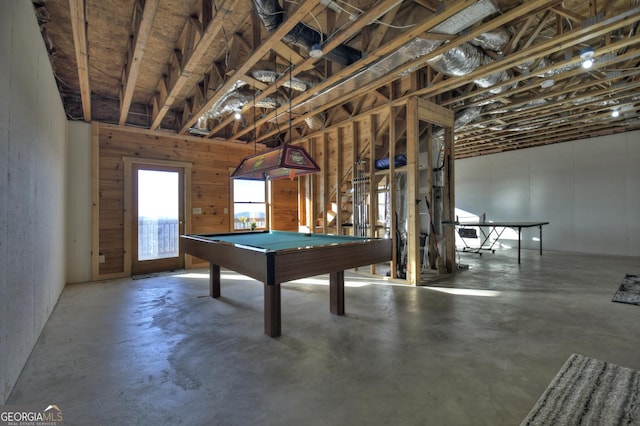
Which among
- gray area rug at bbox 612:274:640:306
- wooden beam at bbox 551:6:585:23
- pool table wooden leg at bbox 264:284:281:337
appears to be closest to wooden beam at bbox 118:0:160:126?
pool table wooden leg at bbox 264:284:281:337

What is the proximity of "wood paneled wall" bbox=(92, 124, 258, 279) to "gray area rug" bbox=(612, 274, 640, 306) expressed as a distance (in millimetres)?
6729

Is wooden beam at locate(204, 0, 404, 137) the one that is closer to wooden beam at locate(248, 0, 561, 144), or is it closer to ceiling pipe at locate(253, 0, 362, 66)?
wooden beam at locate(248, 0, 561, 144)

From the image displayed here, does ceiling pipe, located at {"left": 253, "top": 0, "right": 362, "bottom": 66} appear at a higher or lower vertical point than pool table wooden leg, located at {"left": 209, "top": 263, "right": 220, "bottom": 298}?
higher

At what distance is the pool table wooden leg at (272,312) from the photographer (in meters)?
2.83

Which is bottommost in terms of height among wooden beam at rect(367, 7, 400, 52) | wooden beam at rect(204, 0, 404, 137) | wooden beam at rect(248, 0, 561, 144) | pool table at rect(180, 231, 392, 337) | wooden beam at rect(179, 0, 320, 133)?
pool table at rect(180, 231, 392, 337)

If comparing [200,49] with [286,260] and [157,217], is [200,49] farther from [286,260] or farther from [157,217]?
[157,217]

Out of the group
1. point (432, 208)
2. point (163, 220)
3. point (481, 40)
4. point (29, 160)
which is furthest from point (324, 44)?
point (163, 220)

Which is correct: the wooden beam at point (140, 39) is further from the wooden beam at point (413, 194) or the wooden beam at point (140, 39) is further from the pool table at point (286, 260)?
the wooden beam at point (413, 194)

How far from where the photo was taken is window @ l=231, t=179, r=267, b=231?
698 centimetres

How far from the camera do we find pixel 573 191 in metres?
8.05

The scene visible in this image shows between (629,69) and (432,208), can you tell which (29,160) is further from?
(629,69)

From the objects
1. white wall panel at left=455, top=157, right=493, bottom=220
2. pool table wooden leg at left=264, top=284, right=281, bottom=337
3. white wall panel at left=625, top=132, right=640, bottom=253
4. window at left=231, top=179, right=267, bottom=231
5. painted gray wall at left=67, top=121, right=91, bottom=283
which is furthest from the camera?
white wall panel at left=455, top=157, right=493, bottom=220

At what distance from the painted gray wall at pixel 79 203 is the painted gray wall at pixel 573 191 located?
10447 millimetres

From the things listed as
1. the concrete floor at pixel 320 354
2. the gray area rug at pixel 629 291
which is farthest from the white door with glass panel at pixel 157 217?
the gray area rug at pixel 629 291
